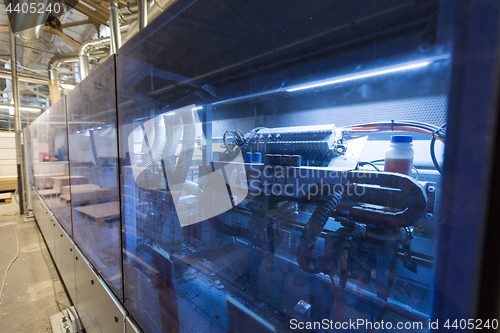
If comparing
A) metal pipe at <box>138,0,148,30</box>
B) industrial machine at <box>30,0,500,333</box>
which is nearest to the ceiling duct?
industrial machine at <box>30,0,500,333</box>

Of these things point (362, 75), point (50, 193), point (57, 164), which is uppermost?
point (362, 75)

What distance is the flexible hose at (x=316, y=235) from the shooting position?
684mm

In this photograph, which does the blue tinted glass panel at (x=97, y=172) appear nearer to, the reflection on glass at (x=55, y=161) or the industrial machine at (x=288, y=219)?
the industrial machine at (x=288, y=219)

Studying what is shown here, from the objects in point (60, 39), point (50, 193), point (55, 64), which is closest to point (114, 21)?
point (50, 193)

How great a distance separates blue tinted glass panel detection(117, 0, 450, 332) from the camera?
0.59 m

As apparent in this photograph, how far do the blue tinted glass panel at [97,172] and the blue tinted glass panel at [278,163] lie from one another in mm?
102

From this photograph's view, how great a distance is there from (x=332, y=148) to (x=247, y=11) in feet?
1.59

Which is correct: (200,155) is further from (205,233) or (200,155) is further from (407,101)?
(407,101)

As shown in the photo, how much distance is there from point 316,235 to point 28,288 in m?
2.78

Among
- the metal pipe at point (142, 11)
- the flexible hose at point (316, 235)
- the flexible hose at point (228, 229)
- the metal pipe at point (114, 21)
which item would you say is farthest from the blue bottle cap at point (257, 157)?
the metal pipe at point (114, 21)

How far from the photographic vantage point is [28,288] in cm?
196

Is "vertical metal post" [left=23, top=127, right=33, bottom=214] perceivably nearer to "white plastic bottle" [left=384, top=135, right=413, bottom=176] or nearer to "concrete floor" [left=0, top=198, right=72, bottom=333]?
"concrete floor" [left=0, top=198, right=72, bottom=333]

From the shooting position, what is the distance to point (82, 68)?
232cm

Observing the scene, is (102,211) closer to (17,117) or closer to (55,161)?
(55,161)
